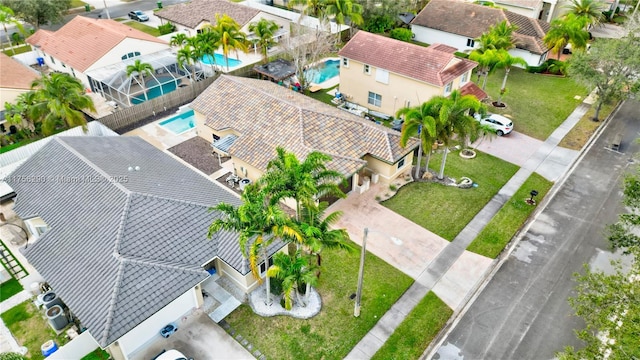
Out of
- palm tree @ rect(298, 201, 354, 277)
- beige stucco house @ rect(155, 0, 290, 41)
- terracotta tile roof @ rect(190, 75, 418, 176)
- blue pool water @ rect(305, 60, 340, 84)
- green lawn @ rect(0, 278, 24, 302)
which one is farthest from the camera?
beige stucco house @ rect(155, 0, 290, 41)

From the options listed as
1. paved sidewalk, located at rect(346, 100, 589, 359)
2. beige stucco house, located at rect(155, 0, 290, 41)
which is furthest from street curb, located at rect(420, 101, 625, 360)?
beige stucco house, located at rect(155, 0, 290, 41)

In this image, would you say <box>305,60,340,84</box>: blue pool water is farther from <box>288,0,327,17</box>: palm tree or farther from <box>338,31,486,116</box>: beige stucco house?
<box>288,0,327,17</box>: palm tree

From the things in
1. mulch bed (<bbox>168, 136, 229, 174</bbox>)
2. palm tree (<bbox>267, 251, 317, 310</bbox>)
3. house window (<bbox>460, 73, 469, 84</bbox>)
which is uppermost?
house window (<bbox>460, 73, 469, 84</bbox>)

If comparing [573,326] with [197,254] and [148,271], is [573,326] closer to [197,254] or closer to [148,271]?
[197,254]

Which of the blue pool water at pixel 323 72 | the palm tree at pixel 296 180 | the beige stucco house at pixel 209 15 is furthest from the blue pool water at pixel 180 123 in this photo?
the palm tree at pixel 296 180

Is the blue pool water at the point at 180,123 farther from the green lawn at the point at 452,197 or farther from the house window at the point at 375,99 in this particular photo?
the green lawn at the point at 452,197
